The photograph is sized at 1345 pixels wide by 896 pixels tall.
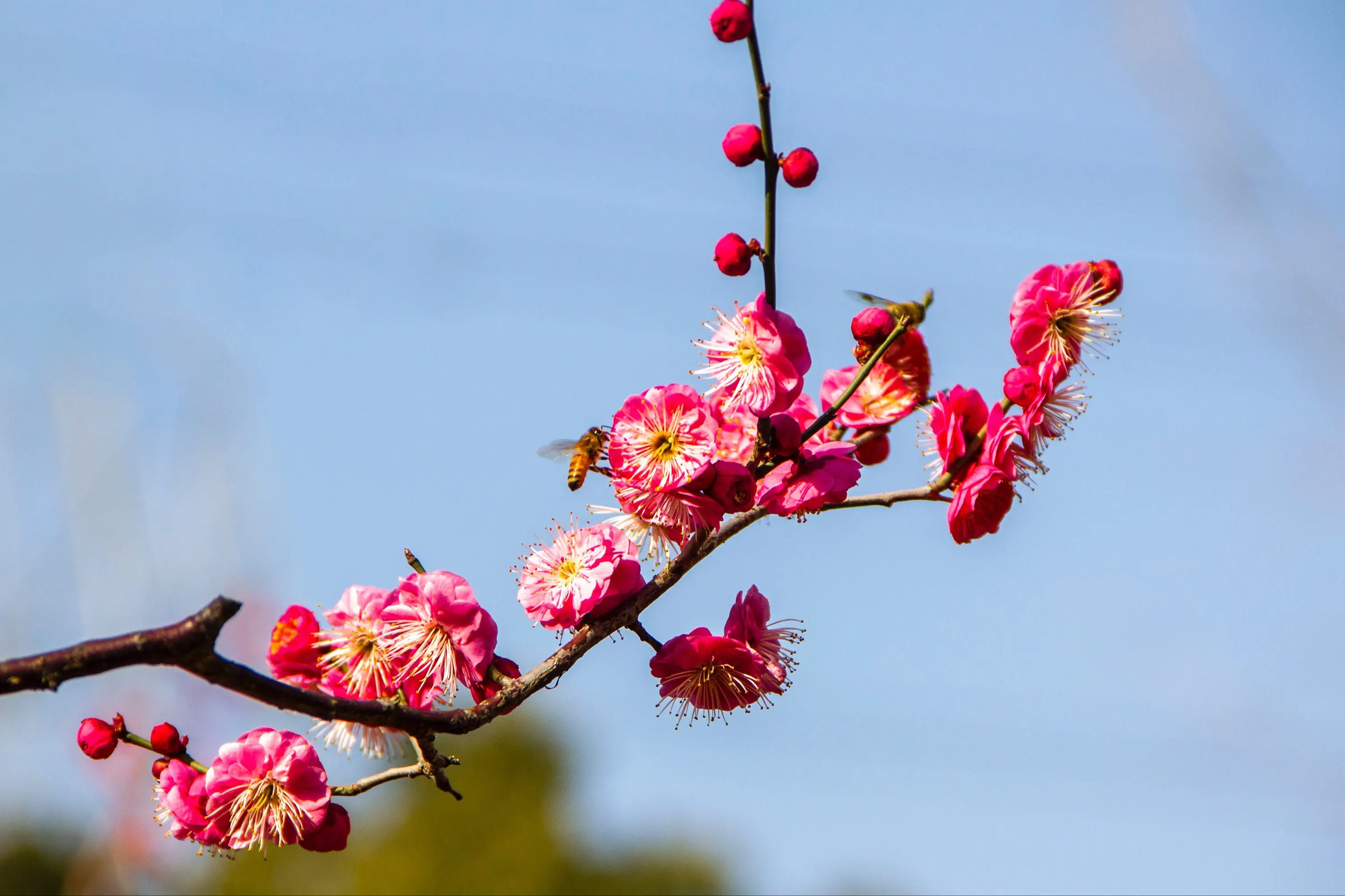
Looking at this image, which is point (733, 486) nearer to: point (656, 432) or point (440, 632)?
point (656, 432)

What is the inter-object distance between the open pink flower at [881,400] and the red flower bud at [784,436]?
43cm

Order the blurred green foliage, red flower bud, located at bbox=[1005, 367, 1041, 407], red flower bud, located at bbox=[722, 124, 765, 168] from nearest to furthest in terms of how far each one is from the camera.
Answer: red flower bud, located at bbox=[722, 124, 765, 168] < red flower bud, located at bbox=[1005, 367, 1041, 407] < the blurred green foliage

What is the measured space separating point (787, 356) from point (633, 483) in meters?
0.35

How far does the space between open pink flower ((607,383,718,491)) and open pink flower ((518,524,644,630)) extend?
119 mm

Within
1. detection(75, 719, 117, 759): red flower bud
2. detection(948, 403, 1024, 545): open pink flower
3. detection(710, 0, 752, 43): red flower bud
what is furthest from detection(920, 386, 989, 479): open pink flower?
detection(75, 719, 117, 759): red flower bud

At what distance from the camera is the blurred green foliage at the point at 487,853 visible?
16.5 metres

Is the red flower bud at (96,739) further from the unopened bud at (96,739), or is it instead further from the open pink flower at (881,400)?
the open pink flower at (881,400)

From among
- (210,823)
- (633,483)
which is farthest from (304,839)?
(633,483)

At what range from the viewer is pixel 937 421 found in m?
2.35

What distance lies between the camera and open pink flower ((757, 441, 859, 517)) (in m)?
2.07

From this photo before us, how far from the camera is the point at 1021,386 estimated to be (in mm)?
2291

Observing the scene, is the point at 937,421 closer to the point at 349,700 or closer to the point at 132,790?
the point at 349,700

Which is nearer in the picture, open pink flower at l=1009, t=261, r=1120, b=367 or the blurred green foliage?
open pink flower at l=1009, t=261, r=1120, b=367

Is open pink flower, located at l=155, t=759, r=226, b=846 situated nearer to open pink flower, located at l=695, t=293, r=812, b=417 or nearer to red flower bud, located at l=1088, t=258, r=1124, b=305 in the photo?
open pink flower, located at l=695, t=293, r=812, b=417
